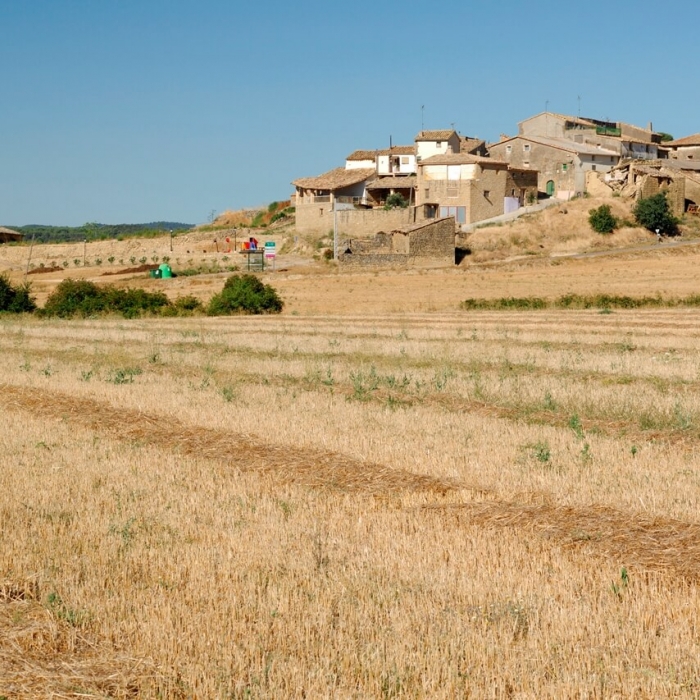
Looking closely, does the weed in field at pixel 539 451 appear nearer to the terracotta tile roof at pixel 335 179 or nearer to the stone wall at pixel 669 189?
the stone wall at pixel 669 189

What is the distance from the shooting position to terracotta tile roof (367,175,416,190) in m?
94.9

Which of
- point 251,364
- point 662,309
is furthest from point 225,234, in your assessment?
point 251,364

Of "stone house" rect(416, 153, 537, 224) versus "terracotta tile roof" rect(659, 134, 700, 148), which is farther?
"terracotta tile roof" rect(659, 134, 700, 148)

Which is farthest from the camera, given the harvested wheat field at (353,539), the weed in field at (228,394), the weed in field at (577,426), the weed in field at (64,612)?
the weed in field at (228,394)

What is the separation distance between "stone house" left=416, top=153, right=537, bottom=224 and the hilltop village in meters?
0.08

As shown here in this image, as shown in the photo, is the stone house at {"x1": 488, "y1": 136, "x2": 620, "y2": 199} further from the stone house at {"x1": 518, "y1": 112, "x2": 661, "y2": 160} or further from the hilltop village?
the stone house at {"x1": 518, "y1": 112, "x2": 661, "y2": 160}

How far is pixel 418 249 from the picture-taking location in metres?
74.1

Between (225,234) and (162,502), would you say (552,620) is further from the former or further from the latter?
(225,234)

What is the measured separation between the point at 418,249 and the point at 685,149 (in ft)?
182

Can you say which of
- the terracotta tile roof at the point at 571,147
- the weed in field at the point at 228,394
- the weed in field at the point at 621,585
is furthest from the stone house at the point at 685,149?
the weed in field at the point at 621,585

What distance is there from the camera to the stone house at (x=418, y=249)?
242 feet

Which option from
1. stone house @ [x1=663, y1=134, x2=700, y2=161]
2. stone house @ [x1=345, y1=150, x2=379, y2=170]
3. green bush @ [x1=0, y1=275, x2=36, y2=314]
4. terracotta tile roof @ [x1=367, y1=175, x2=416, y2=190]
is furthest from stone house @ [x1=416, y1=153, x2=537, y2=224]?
green bush @ [x1=0, y1=275, x2=36, y2=314]

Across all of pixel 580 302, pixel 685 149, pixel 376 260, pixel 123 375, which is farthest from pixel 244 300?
pixel 685 149

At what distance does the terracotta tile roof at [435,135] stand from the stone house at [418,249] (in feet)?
88.4
